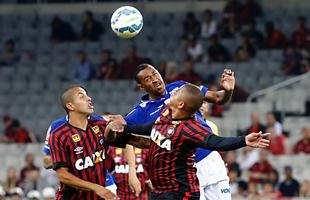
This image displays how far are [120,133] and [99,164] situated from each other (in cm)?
52

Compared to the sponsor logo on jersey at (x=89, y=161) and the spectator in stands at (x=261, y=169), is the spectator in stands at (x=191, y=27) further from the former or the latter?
the sponsor logo on jersey at (x=89, y=161)

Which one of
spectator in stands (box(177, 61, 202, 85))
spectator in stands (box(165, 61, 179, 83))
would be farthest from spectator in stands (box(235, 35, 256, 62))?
spectator in stands (box(165, 61, 179, 83))

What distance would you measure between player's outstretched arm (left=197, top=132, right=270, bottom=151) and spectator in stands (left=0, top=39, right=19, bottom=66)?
48.4 feet

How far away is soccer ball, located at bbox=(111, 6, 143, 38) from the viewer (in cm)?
1159

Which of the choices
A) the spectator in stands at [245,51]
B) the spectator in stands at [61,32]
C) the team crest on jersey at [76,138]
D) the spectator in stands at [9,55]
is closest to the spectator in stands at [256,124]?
the spectator in stands at [245,51]

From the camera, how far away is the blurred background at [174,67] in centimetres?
1888

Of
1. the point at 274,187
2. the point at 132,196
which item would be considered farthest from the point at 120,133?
the point at 274,187

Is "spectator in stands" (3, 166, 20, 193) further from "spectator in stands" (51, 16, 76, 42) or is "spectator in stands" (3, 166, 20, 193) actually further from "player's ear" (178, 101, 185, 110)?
"player's ear" (178, 101, 185, 110)

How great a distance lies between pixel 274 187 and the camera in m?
18.0

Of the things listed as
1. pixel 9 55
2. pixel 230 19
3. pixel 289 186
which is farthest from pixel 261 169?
pixel 9 55

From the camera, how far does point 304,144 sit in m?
19.0

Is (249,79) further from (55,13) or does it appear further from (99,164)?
(99,164)

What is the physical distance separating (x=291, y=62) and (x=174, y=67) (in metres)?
2.58

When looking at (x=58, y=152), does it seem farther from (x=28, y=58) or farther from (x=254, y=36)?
(x=28, y=58)
